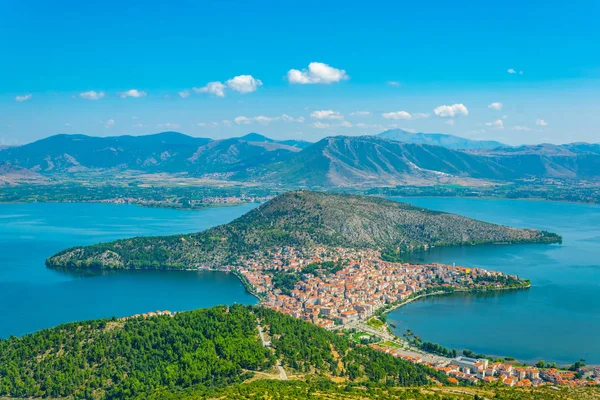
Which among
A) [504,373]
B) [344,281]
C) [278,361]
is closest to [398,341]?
[504,373]

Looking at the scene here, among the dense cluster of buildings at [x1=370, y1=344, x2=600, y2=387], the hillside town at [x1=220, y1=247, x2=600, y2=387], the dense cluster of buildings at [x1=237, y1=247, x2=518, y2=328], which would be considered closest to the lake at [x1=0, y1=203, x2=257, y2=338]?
the dense cluster of buildings at [x1=237, y1=247, x2=518, y2=328]

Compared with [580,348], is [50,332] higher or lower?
higher

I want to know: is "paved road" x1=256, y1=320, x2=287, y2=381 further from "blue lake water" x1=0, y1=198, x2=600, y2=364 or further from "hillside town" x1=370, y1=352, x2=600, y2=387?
"blue lake water" x1=0, y1=198, x2=600, y2=364

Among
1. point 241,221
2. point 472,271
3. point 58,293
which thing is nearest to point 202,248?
point 241,221

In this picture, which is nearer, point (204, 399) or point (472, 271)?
point (204, 399)

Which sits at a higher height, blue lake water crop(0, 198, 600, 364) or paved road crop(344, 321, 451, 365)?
blue lake water crop(0, 198, 600, 364)

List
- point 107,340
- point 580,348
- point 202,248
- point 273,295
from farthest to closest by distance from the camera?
point 202,248 < point 273,295 < point 580,348 < point 107,340

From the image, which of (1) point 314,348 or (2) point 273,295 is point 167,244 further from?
(1) point 314,348
